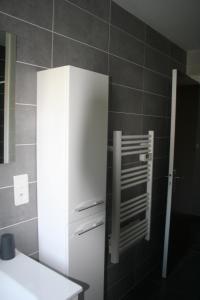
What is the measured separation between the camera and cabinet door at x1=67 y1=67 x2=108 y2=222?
1301mm

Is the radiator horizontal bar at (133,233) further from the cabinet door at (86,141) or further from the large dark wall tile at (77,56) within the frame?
the large dark wall tile at (77,56)

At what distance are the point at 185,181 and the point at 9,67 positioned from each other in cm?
223

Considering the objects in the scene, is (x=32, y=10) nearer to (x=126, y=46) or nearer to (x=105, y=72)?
(x=105, y=72)

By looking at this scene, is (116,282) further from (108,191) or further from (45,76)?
(45,76)

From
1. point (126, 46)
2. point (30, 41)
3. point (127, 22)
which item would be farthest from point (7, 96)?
point (127, 22)

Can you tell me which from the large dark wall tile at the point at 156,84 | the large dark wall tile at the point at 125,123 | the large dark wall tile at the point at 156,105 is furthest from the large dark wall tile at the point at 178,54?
the large dark wall tile at the point at 125,123

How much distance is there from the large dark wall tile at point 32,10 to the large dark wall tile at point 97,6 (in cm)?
23

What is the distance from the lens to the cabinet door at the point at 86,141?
130cm

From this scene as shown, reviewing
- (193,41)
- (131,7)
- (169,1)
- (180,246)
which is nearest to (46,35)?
(131,7)

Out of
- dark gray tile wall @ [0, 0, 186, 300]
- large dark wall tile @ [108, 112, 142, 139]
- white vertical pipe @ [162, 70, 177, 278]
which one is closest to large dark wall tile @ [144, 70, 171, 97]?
dark gray tile wall @ [0, 0, 186, 300]

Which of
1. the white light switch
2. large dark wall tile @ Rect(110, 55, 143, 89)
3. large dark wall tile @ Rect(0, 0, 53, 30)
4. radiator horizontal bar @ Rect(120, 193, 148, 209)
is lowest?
radiator horizontal bar @ Rect(120, 193, 148, 209)

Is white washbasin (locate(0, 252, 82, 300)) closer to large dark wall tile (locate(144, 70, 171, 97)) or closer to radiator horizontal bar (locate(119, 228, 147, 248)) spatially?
radiator horizontal bar (locate(119, 228, 147, 248))

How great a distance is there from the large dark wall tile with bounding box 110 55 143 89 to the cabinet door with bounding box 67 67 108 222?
1.77ft

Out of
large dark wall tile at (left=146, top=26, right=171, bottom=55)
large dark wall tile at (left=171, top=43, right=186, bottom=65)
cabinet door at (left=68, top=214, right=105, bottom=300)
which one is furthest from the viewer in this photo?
large dark wall tile at (left=171, top=43, right=186, bottom=65)
